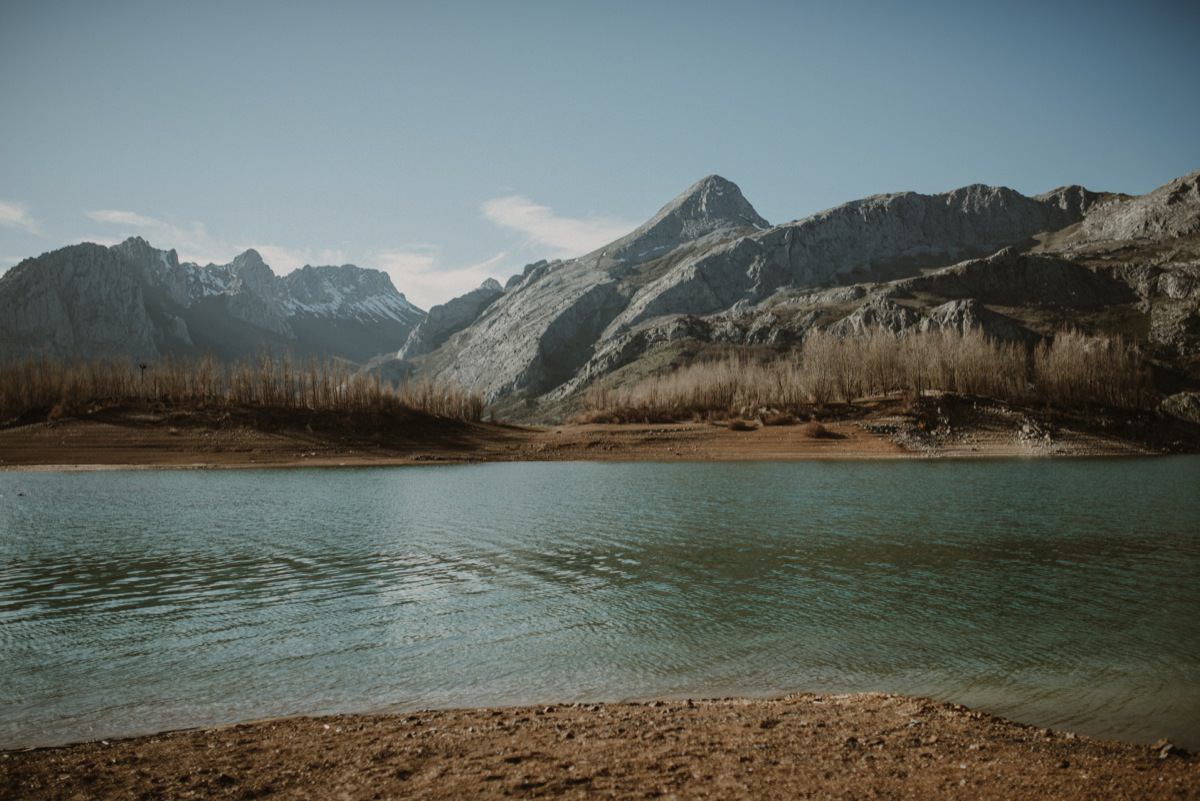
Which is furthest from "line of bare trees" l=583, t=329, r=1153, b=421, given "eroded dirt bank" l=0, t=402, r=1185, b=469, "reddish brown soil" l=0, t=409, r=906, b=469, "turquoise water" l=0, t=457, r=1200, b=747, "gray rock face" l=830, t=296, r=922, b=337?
"turquoise water" l=0, t=457, r=1200, b=747

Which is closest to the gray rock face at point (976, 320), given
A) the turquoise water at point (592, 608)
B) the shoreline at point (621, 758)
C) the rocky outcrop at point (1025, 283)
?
the rocky outcrop at point (1025, 283)

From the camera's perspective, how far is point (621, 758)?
747 cm

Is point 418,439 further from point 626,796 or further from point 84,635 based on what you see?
point 626,796

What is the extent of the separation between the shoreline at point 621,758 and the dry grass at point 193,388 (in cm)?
7374

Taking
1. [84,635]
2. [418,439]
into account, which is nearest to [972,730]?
[84,635]

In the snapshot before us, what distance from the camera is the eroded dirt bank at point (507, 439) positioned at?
62.1 metres

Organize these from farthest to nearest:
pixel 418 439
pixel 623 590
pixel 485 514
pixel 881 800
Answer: pixel 418 439 → pixel 485 514 → pixel 623 590 → pixel 881 800

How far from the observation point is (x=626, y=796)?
6.52 meters

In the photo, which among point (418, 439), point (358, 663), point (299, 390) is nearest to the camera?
point (358, 663)

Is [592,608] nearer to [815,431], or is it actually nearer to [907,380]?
[815,431]

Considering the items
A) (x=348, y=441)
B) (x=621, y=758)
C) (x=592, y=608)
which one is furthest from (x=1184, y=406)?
(x=621, y=758)

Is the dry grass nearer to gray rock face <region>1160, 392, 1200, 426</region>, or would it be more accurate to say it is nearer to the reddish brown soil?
the reddish brown soil

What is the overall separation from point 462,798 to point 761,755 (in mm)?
3365

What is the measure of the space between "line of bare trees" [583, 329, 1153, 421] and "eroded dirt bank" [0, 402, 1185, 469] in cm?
952
